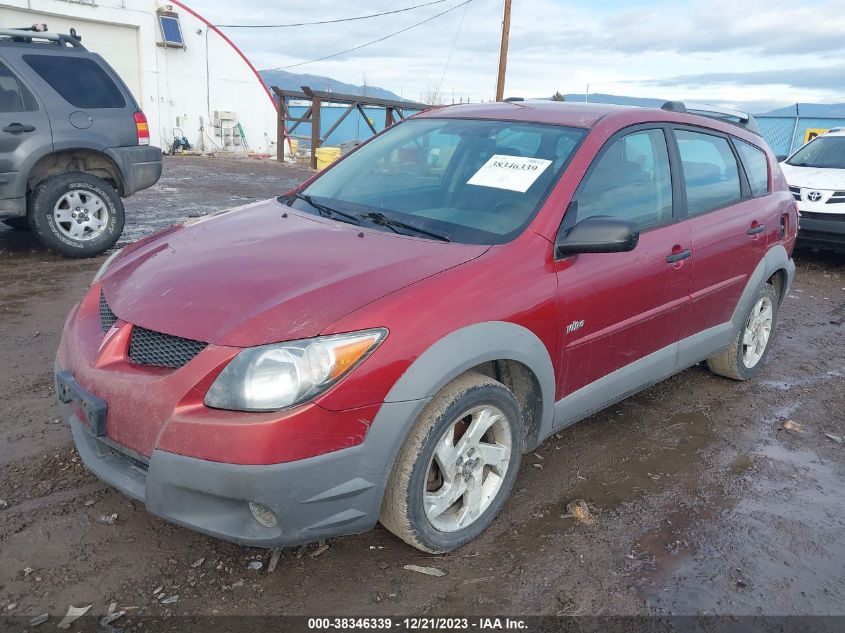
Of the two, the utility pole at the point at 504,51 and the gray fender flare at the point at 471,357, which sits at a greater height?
the utility pole at the point at 504,51

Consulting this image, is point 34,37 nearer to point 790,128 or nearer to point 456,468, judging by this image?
point 456,468

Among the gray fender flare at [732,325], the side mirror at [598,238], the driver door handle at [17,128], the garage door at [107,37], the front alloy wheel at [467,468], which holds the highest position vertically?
the garage door at [107,37]

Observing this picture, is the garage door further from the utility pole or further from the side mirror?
the side mirror

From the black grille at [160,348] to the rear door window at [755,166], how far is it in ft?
11.9

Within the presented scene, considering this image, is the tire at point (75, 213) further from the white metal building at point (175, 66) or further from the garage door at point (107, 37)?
the white metal building at point (175, 66)

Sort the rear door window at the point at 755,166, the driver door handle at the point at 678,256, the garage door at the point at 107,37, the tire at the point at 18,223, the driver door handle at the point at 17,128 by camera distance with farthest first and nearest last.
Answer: the garage door at the point at 107,37, the tire at the point at 18,223, the driver door handle at the point at 17,128, the rear door window at the point at 755,166, the driver door handle at the point at 678,256

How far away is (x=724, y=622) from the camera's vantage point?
8.04 ft

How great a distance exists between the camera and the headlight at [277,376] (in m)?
2.21

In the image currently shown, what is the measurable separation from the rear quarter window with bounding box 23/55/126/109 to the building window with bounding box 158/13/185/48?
14.9 m

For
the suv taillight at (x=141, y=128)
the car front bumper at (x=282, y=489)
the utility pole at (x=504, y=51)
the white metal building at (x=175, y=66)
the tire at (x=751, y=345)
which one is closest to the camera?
the car front bumper at (x=282, y=489)

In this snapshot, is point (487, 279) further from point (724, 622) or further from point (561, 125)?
point (724, 622)

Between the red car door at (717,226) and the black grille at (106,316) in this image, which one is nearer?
the black grille at (106,316)

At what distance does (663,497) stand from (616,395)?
53cm

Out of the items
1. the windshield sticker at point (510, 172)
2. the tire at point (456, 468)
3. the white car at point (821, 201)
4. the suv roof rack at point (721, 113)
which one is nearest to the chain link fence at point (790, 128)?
the white car at point (821, 201)
